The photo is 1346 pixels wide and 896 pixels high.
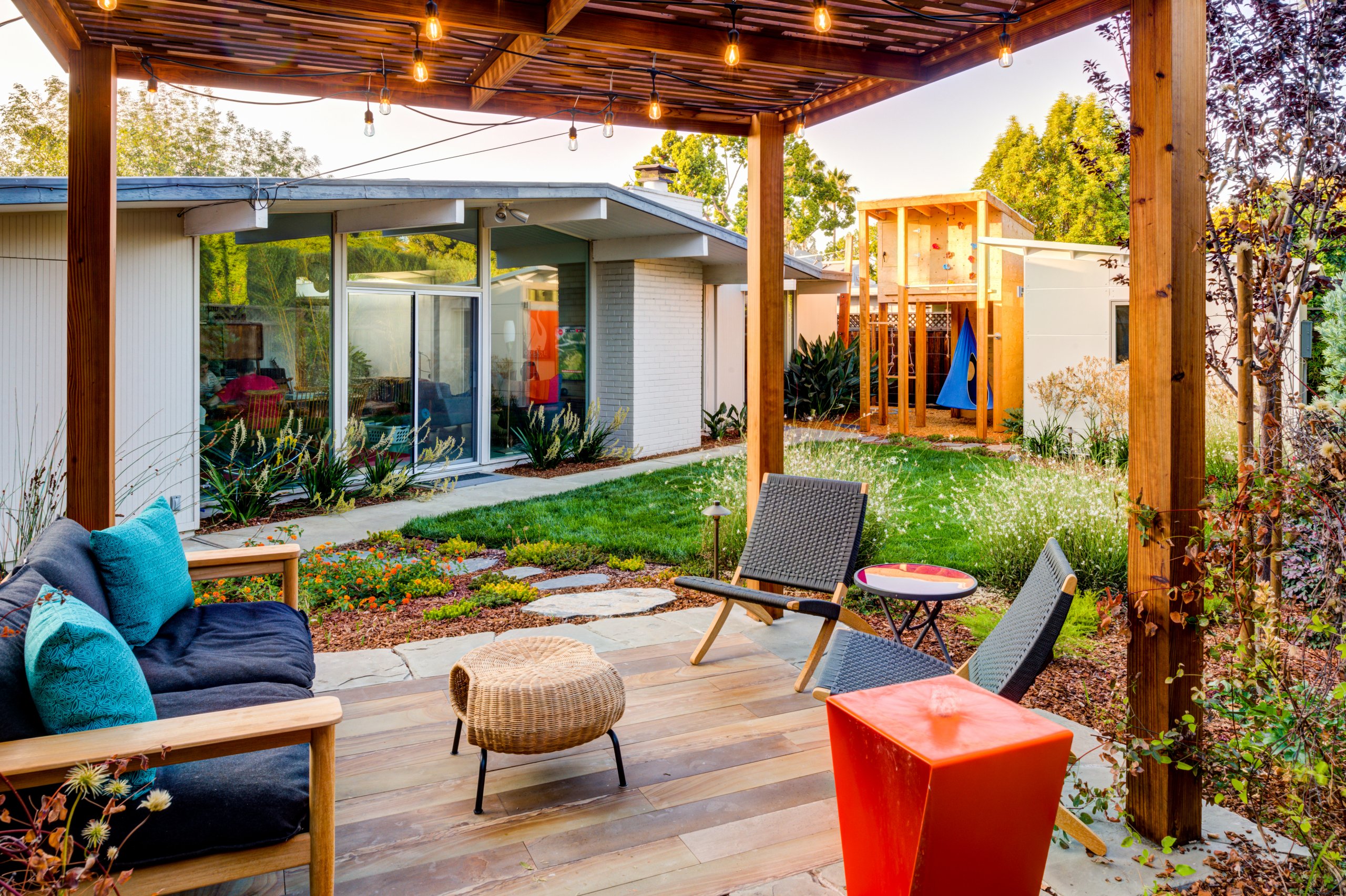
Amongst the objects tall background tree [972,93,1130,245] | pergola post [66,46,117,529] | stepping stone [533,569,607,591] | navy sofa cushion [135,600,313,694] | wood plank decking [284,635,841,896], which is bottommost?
wood plank decking [284,635,841,896]

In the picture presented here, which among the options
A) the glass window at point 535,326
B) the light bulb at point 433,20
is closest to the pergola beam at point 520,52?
the light bulb at point 433,20

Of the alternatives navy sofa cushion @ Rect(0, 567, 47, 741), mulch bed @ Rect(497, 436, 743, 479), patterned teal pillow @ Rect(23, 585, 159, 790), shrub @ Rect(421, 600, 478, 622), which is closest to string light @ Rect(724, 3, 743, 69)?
patterned teal pillow @ Rect(23, 585, 159, 790)

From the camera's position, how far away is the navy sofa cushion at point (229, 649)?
3.06 metres

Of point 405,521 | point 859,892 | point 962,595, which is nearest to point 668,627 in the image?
point 962,595

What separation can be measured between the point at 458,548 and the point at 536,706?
14.0 ft

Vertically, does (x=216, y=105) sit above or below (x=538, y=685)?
above

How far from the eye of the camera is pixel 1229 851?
2736mm

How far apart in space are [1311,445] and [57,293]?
24.6ft

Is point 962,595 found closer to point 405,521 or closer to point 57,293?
point 405,521

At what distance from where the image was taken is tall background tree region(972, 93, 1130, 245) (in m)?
26.7

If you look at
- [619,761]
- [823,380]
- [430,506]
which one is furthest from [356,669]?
[823,380]

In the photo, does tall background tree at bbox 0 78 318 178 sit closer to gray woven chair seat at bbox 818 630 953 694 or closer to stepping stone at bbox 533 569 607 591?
stepping stone at bbox 533 569 607 591

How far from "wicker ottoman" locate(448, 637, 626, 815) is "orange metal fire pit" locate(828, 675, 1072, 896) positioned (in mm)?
960

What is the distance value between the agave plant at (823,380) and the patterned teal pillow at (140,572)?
13.6 m
